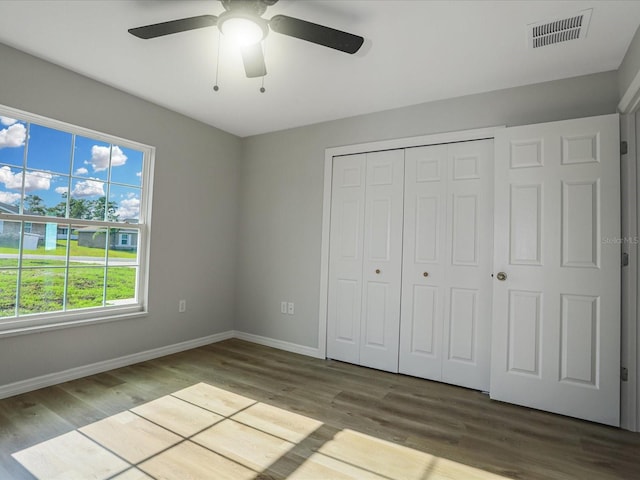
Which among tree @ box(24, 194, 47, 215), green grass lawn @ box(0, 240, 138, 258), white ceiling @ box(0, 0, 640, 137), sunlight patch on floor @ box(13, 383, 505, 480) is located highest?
white ceiling @ box(0, 0, 640, 137)

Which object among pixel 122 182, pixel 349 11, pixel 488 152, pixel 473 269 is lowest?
pixel 473 269

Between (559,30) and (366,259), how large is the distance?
7.33ft

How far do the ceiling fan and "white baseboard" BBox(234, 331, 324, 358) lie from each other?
9.53 feet

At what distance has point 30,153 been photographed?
2.64 metres

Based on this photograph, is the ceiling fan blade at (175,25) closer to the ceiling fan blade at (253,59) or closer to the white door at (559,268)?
the ceiling fan blade at (253,59)

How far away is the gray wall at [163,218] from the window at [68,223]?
0.36 feet

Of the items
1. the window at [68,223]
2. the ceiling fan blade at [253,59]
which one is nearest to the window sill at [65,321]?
the window at [68,223]

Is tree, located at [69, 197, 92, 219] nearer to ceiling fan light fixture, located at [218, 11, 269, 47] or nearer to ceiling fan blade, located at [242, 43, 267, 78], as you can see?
ceiling fan blade, located at [242, 43, 267, 78]

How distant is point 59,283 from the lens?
2814 mm

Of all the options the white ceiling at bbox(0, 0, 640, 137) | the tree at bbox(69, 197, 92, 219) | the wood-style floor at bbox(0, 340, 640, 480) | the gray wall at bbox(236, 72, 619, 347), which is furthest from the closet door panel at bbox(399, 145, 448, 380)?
the tree at bbox(69, 197, 92, 219)

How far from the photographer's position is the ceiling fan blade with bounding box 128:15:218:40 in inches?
68.3

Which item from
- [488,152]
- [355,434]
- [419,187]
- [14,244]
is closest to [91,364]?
[14,244]

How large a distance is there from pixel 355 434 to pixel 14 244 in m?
2.79

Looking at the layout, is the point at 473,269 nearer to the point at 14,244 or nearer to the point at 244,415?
the point at 244,415
